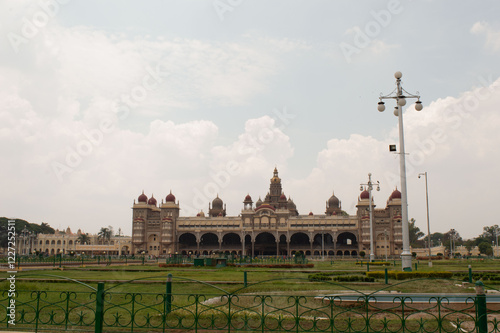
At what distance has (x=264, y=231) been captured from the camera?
289 ft

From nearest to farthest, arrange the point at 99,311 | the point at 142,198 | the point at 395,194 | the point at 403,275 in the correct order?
the point at 99,311
the point at 403,275
the point at 395,194
the point at 142,198

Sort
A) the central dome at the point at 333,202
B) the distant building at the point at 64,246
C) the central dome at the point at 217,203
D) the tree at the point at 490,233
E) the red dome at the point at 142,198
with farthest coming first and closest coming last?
the tree at the point at 490,233, the central dome at the point at 217,203, the central dome at the point at 333,202, the distant building at the point at 64,246, the red dome at the point at 142,198

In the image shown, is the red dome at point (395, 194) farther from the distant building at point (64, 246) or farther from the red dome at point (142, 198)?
the distant building at point (64, 246)

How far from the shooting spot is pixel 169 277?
955 centimetres

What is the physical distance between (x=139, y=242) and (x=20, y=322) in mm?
82901

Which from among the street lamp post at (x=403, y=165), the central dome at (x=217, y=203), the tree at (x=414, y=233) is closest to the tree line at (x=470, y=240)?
the tree at (x=414, y=233)

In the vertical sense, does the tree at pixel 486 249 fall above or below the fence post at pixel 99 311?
below

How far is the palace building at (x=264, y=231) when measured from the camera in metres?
83.8

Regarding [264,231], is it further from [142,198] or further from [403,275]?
Answer: [403,275]

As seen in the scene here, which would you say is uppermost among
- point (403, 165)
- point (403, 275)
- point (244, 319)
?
point (403, 165)

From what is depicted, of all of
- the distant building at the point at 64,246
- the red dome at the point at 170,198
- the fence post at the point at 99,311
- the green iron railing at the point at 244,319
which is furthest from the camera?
the distant building at the point at 64,246

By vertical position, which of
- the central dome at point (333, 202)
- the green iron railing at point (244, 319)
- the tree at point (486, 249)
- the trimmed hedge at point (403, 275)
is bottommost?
the tree at point (486, 249)

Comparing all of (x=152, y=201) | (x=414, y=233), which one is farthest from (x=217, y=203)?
(x=414, y=233)

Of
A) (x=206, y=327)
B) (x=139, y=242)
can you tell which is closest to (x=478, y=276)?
(x=206, y=327)
